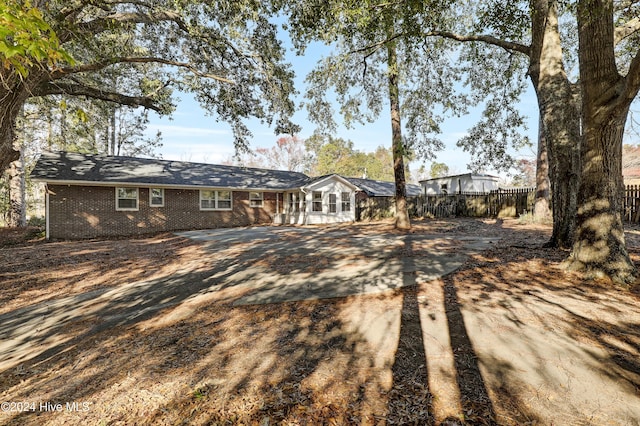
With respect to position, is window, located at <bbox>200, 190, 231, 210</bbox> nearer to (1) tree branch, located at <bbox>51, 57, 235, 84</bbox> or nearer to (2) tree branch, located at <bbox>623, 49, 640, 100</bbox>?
(1) tree branch, located at <bbox>51, 57, 235, 84</bbox>

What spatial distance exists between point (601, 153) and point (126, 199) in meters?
19.1

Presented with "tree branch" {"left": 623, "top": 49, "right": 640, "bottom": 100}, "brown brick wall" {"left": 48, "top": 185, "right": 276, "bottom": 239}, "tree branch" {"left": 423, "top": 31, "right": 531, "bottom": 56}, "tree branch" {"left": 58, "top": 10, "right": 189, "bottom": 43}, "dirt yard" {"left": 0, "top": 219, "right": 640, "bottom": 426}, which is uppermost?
"tree branch" {"left": 58, "top": 10, "right": 189, "bottom": 43}

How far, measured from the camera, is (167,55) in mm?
10156

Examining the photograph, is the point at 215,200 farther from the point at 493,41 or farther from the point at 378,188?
the point at 493,41

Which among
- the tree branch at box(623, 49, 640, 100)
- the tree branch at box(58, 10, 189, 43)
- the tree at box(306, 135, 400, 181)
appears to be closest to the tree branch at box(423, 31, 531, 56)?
the tree branch at box(623, 49, 640, 100)

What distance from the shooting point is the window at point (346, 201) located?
70.0 ft

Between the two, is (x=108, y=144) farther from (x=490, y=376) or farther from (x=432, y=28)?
(x=490, y=376)

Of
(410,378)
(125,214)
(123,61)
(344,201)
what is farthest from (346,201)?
(410,378)

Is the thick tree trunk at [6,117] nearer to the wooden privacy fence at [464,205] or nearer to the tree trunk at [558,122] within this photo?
the tree trunk at [558,122]

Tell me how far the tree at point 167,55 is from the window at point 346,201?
34.9 feet

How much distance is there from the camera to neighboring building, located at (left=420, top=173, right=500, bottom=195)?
27.4 meters

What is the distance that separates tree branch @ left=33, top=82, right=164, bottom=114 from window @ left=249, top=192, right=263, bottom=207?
30.8 ft

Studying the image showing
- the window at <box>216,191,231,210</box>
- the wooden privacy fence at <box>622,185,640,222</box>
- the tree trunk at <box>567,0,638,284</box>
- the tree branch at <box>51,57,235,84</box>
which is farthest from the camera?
the window at <box>216,191,231,210</box>

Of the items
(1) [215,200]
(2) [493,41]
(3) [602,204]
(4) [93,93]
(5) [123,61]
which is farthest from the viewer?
(1) [215,200]
